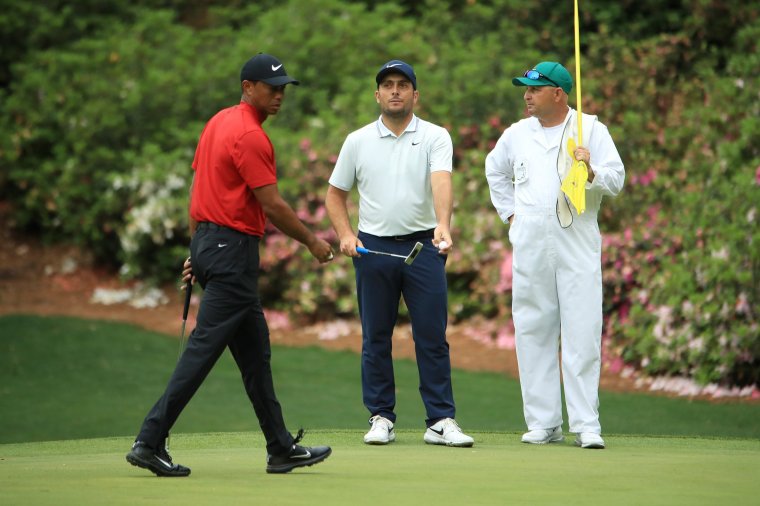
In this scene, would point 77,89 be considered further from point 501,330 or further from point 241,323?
point 241,323

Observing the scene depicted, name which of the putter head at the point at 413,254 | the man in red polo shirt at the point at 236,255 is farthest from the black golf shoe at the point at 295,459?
the putter head at the point at 413,254

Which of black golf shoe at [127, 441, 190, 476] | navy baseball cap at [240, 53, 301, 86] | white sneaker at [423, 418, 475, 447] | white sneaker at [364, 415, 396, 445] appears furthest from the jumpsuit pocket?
black golf shoe at [127, 441, 190, 476]

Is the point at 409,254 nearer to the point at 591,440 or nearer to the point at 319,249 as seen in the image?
the point at 319,249

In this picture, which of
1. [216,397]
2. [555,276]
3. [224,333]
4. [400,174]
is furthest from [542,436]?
[216,397]

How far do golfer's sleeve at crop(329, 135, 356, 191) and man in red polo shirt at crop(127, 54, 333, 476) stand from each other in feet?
4.12

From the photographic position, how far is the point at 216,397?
10852 mm

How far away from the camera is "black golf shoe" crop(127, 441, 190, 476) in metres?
5.56

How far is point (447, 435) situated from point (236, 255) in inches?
70.2

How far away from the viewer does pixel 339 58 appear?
53.5ft

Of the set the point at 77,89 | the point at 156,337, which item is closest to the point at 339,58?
the point at 77,89

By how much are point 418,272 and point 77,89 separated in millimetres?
10656

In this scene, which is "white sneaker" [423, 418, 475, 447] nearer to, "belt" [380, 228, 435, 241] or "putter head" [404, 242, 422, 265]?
"putter head" [404, 242, 422, 265]

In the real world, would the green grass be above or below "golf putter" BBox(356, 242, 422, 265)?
below

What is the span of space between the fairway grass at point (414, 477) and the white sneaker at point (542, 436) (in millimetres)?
122
